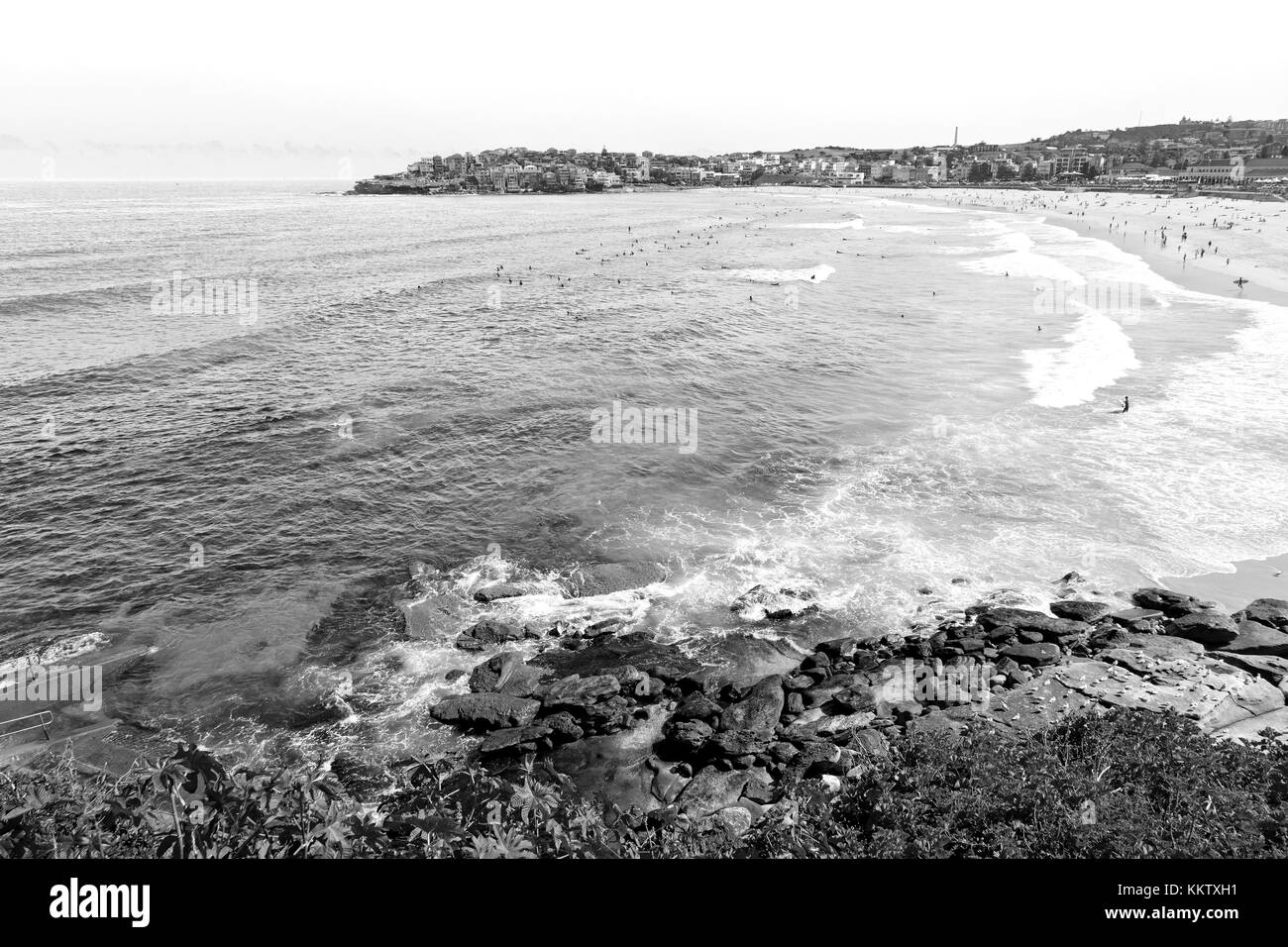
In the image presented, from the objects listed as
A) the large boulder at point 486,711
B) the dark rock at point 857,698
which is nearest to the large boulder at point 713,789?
the dark rock at point 857,698

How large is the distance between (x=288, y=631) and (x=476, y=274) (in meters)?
79.8

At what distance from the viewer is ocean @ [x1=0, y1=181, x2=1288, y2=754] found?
2577 centimetres

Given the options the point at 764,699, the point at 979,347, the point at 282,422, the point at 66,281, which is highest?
the point at 66,281

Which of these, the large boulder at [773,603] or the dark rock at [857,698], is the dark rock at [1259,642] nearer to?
the dark rock at [857,698]

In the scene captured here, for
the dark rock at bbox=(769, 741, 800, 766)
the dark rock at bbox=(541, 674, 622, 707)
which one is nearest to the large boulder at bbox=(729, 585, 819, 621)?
the dark rock at bbox=(541, 674, 622, 707)

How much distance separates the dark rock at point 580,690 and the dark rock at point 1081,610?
52.2ft

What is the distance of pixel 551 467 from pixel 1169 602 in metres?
27.8

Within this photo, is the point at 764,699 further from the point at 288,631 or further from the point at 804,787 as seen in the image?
the point at 288,631

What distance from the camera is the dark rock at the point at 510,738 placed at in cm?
2066

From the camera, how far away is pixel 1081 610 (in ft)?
82.3

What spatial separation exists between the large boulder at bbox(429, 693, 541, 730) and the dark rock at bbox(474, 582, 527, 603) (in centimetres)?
571

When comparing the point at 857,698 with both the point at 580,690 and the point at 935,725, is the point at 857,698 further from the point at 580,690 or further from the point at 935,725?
the point at 580,690
